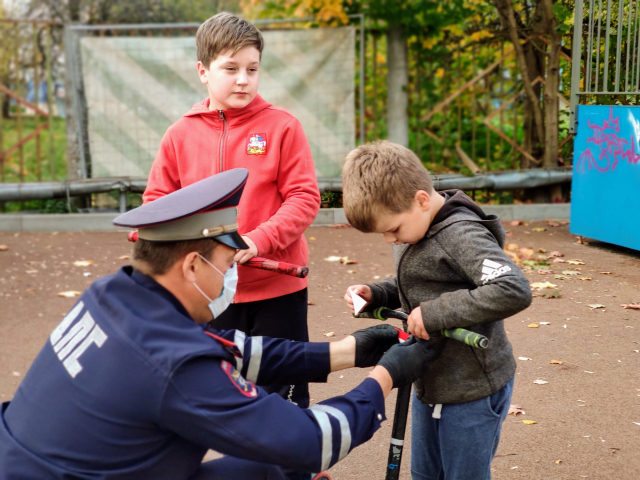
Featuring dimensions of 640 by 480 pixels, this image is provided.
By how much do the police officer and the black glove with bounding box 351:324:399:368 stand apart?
0.28 metres

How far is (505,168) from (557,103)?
4.95 ft

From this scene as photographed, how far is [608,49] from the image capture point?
19.1 ft

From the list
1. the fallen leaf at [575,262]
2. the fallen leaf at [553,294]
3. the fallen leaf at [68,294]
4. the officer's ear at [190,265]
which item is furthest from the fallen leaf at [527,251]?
the officer's ear at [190,265]

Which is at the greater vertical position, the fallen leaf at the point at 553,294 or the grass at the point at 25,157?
the grass at the point at 25,157

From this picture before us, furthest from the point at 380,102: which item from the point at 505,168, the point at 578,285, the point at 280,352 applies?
the point at 280,352

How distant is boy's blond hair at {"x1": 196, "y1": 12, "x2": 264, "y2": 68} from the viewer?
2.62 meters

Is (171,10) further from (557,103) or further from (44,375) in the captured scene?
(44,375)

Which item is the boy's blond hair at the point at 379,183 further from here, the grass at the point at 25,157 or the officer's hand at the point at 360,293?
the grass at the point at 25,157

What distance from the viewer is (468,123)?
32.4ft

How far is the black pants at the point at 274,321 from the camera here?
276 centimetres

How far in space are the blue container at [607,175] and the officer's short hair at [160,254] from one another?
5307mm

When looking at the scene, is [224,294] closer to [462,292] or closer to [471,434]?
→ [462,292]

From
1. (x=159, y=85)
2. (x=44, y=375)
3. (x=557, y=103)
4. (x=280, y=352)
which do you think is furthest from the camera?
(x=159, y=85)

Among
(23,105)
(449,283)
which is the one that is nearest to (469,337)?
(449,283)
